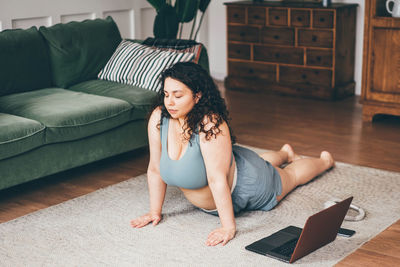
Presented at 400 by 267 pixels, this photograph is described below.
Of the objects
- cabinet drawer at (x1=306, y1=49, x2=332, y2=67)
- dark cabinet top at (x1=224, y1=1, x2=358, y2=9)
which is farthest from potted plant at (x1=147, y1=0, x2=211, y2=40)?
cabinet drawer at (x1=306, y1=49, x2=332, y2=67)

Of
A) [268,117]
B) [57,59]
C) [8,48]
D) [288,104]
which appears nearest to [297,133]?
[268,117]

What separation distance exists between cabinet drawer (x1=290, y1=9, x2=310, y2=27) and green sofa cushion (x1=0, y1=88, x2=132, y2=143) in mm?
2371

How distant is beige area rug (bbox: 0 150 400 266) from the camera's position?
98.0 inches

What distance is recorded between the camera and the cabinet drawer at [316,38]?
5355 millimetres

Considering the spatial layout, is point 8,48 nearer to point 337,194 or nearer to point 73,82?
point 73,82

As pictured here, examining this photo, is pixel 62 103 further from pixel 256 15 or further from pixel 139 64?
pixel 256 15

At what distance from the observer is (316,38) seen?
214 inches

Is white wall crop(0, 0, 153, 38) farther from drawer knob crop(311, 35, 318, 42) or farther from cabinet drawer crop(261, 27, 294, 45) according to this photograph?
drawer knob crop(311, 35, 318, 42)

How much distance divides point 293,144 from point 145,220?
5.28 ft

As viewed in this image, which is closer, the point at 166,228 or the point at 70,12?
the point at 166,228

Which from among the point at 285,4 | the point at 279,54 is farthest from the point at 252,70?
the point at 285,4

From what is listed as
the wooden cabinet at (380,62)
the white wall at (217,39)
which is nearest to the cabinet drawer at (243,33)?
the white wall at (217,39)

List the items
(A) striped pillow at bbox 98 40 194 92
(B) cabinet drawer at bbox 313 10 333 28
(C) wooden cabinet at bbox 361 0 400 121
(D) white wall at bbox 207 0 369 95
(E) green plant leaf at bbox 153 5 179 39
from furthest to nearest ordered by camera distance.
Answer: (D) white wall at bbox 207 0 369 95
(B) cabinet drawer at bbox 313 10 333 28
(E) green plant leaf at bbox 153 5 179 39
(C) wooden cabinet at bbox 361 0 400 121
(A) striped pillow at bbox 98 40 194 92

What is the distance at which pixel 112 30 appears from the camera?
4.34 meters
